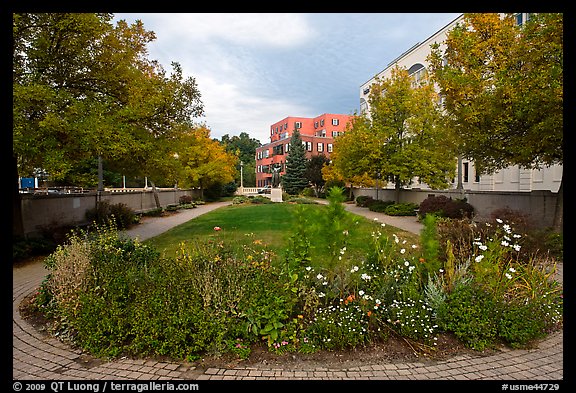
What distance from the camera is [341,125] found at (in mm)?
66938

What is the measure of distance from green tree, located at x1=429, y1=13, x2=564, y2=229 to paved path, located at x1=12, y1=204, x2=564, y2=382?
715 centimetres

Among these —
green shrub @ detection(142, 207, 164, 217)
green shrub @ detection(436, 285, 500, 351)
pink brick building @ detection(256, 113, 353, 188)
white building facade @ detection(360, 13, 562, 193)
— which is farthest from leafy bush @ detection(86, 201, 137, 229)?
pink brick building @ detection(256, 113, 353, 188)

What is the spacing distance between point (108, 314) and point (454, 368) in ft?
12.3

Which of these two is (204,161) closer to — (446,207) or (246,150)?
(446,207)

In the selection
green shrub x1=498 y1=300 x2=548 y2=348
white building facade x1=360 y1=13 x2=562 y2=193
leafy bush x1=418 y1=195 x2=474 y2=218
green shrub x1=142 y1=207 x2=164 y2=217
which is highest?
white building facade x1=360 y1=13 x2=562 y2=193

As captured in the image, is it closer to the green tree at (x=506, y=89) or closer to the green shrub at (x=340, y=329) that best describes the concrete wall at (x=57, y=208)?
the green shrub at (x=340, y=329)

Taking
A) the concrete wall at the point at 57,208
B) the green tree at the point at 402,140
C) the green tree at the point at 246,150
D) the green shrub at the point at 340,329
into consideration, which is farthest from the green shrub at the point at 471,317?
the green tree at the point at 246,150

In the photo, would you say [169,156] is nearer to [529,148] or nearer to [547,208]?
[529,148]

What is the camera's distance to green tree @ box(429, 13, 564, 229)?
8375 mm

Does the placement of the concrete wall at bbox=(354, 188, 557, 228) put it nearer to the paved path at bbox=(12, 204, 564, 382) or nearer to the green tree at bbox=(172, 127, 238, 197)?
the paved path at bbox=(12, 204, 564, 382)

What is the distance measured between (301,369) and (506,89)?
9417 millimetres

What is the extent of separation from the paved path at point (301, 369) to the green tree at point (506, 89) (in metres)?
7.15

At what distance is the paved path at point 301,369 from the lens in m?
3.15
